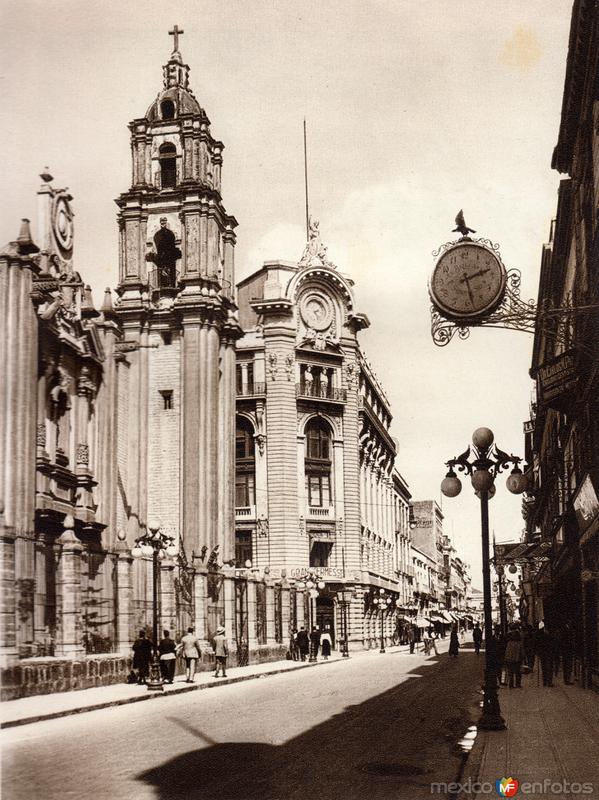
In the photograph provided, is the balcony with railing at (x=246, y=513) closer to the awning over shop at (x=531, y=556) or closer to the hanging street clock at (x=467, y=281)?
the awning over shop at (x=531, y=556)

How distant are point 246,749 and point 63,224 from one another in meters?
30.1

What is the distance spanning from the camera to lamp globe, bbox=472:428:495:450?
17.7 m

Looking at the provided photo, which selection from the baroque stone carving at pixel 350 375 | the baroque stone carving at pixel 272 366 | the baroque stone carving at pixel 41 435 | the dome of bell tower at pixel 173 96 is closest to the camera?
the baroque stone carving at pixel 41 435

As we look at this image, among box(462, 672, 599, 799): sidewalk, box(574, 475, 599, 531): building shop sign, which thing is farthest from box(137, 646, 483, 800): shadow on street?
box(574, 475, 599, 531): building shop sign

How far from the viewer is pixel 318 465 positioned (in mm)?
68375

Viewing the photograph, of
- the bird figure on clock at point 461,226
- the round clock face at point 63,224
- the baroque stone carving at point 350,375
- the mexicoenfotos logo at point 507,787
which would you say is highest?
the round clock face at point 63,224

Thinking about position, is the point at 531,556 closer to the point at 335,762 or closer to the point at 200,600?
the point at 200,600

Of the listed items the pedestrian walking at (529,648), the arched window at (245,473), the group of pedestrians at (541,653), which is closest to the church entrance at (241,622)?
the pedestrian walking at (529,648)

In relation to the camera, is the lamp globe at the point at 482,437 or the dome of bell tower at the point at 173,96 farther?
the dome of bell tower at the point at 173,96

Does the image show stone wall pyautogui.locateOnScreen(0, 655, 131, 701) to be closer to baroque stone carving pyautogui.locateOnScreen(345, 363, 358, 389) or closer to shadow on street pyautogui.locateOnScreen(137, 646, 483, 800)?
shadow on street pyautogui.locateOnScreen(137, 646, 483, 800)

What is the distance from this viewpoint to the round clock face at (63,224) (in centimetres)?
4000

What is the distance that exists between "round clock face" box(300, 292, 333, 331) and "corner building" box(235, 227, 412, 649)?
0.22ft

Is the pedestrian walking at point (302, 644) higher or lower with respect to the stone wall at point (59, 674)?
lower

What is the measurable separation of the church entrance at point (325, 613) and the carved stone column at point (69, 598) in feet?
139
